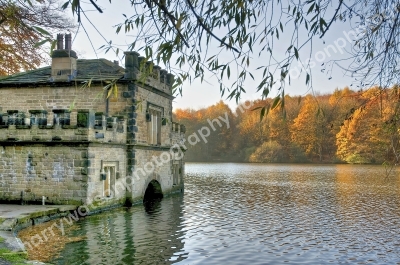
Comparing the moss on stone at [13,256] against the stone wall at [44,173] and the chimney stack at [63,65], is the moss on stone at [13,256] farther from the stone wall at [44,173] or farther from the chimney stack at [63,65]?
the chimney stack at [63,65]

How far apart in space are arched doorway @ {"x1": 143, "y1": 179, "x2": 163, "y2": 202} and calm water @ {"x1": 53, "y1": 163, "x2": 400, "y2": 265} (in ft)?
3.03

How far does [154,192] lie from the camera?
20078 mm

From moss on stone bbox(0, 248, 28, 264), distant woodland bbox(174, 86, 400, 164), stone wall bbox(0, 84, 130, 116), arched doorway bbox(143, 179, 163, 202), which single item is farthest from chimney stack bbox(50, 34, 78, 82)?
distant woodland bbox(174, 86, 400, 164)

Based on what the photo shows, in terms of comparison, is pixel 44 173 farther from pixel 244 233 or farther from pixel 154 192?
pixel 244 233

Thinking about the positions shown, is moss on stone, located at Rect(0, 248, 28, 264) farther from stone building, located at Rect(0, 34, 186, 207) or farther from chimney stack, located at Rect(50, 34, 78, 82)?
chimney stack, located at Rect(50, 34, 78, 82)

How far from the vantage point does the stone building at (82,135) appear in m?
14.3

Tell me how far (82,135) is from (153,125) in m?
5.23

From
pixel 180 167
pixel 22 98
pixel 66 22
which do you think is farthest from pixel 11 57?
pixel 180 167

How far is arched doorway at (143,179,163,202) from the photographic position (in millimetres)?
19781

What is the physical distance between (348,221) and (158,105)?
9.68m

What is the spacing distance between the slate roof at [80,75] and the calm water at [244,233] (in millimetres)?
5442

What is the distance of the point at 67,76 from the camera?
16750mm

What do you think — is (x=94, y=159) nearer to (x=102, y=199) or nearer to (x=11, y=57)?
(x=102, y=199)

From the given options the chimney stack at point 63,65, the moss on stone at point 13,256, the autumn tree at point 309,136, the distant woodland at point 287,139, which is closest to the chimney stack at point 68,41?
the chimney stack at point 63,65
